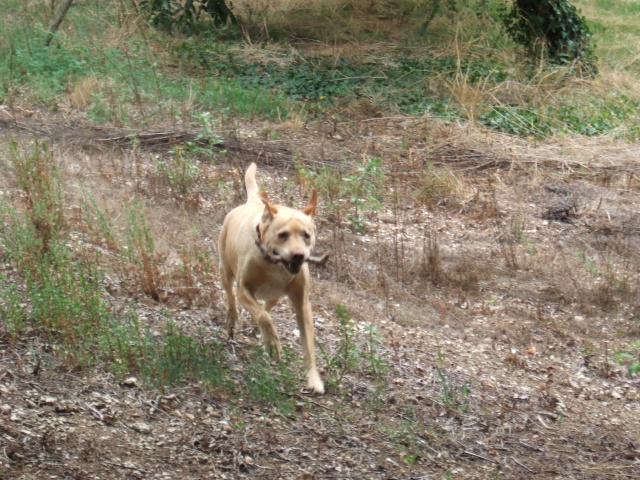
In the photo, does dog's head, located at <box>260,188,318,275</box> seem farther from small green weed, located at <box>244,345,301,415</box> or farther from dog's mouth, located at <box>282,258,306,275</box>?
small green weed, located at <box>244,345,301,415</box>

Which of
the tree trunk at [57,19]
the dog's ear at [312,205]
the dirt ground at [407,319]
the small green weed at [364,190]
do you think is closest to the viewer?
the dirt ground at [407,319]

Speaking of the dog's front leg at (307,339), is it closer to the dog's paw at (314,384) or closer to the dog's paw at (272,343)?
the dog's paw at (314,384)

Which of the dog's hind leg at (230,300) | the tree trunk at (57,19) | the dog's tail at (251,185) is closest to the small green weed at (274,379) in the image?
the dog's hind leg at (230,300)

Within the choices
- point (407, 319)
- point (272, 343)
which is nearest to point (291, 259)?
point (272, 343)

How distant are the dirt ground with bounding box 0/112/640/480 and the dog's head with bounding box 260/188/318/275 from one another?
0.89m

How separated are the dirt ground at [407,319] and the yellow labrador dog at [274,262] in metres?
0.42

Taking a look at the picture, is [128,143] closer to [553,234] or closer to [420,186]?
[420,186]

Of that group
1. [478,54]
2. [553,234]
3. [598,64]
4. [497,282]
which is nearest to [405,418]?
[497,282]

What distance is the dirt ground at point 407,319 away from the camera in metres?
4.98

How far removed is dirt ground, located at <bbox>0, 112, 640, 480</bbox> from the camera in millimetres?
4980

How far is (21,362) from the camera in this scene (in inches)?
211

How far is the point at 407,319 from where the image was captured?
7.32 metres

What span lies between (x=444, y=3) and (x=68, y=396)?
12.7 metres

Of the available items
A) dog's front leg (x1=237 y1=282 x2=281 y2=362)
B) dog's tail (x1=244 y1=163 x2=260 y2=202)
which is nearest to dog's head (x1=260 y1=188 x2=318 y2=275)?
dog's front leg (x1=237 y1=282 x2=281 y2=362)
